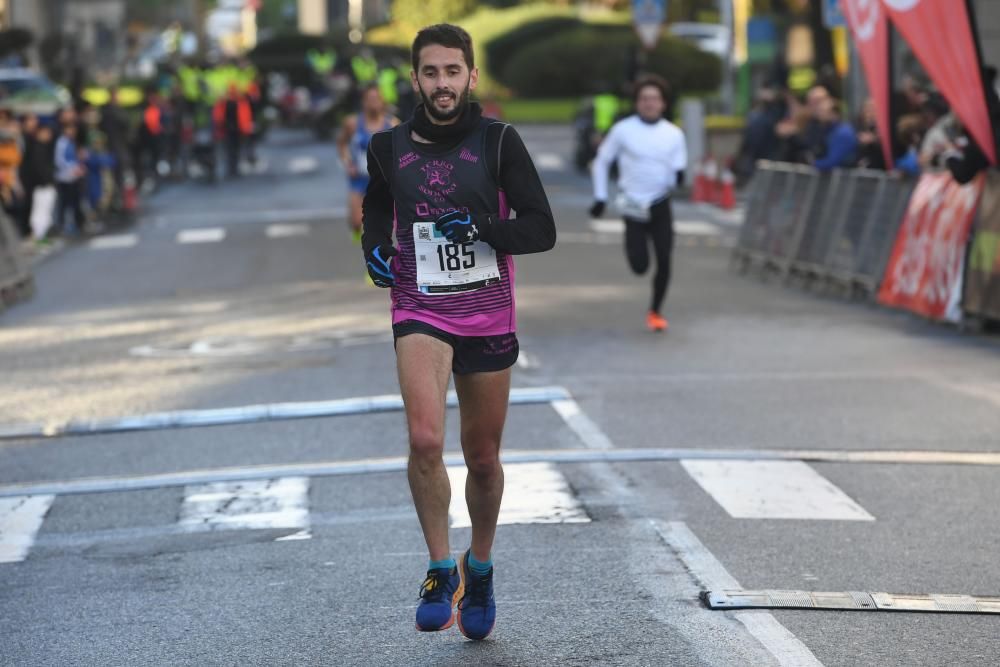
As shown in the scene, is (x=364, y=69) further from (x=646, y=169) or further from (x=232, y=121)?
(x=646, y=169)

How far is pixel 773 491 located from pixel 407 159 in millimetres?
3288

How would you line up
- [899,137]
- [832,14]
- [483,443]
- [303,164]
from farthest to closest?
1. [303,164]
2. [832,14]
3. [899,137]
4. [483,443]

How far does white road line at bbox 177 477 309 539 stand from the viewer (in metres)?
8.58

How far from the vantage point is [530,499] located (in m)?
8.83

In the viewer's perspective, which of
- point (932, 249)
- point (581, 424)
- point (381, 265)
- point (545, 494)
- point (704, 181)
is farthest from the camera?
point (704, 181)

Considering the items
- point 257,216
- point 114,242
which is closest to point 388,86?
point 257,216

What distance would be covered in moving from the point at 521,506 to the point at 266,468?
1.78 m

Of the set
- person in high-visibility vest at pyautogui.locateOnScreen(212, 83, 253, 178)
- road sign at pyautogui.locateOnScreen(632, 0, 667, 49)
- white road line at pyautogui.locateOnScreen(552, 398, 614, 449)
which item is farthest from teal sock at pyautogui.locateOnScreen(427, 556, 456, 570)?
person in high-visibility vest at pyautogui.locateOnScreen(212, 83, 253, 178)

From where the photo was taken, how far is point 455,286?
6336 millimetres

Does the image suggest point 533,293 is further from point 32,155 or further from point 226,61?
point 226,61

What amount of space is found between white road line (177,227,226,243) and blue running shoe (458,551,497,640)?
2228cm

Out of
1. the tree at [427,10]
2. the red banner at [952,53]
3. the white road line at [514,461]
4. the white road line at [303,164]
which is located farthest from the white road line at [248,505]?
the tree at [427,10]

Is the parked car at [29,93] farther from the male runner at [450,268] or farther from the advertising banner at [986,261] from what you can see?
the male runner at [450,268]

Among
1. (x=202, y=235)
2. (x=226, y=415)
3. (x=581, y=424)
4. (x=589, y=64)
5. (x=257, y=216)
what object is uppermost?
(x=581, y=424)
